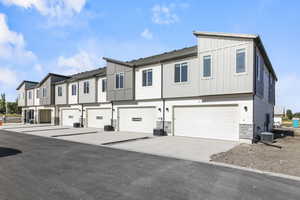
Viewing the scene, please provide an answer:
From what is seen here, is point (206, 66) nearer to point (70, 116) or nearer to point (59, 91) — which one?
point (70, 116)

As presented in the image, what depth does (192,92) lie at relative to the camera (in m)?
13.3

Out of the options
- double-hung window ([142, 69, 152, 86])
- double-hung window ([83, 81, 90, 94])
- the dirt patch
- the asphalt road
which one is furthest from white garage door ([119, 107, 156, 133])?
the asphalt road

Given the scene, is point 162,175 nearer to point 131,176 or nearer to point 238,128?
point 131,176

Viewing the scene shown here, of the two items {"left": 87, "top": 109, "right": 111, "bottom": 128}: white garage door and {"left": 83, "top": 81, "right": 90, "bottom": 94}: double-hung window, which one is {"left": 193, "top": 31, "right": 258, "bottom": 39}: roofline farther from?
{"left": 83, "top": 81, "right": 90, "bottom": 94}: double-hung window

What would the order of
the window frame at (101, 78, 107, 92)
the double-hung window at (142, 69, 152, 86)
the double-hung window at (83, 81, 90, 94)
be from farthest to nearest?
the double-hung window at (83, 81, 90, 94), the window frame at (101, 78, 107, 92), the double-hung window at (142, 69, 152, 86)

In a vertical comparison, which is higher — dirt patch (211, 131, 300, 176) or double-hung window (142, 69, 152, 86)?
double-hung window (142, 69, 152, 86)

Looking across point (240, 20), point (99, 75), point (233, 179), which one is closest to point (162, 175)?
point (233, 179)

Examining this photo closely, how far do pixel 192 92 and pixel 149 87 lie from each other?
4139 millimetres

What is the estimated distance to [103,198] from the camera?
13.0ft

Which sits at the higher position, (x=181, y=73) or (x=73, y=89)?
(x=181, y=73)

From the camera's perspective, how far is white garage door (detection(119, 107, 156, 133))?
52.7 ft

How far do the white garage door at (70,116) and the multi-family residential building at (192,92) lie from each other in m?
1.55

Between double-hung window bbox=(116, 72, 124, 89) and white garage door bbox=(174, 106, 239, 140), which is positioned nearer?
white garage door bbox=(174, 106, 239, 140)

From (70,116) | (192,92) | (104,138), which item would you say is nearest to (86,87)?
(70,116)
